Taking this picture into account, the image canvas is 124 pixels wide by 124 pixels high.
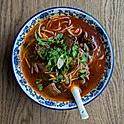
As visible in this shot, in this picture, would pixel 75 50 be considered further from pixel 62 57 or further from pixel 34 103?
pixel 34 103

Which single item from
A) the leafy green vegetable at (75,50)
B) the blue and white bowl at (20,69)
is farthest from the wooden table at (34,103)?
the leafy green vegetable at (75,50)

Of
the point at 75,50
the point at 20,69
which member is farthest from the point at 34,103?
the point at 75,50

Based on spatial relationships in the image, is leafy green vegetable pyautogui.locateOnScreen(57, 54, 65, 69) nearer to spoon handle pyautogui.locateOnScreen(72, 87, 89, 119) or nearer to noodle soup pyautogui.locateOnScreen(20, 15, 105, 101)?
noodle soup pyautogui.locateOnScreen(20, 15, 105, 101)

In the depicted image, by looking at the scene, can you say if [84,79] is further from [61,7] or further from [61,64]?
[61,7]

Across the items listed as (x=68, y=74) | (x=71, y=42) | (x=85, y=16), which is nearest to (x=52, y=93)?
(x=68, y=74)

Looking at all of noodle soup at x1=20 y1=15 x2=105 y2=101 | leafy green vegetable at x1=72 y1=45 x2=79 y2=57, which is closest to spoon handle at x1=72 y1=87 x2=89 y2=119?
noodle soup at x1=20 y1=15 x2=105 y2=101

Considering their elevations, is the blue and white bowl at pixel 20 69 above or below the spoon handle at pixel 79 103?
above

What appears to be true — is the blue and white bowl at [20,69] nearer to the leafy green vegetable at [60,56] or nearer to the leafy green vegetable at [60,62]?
the leafy green vegetable at [60,56]
